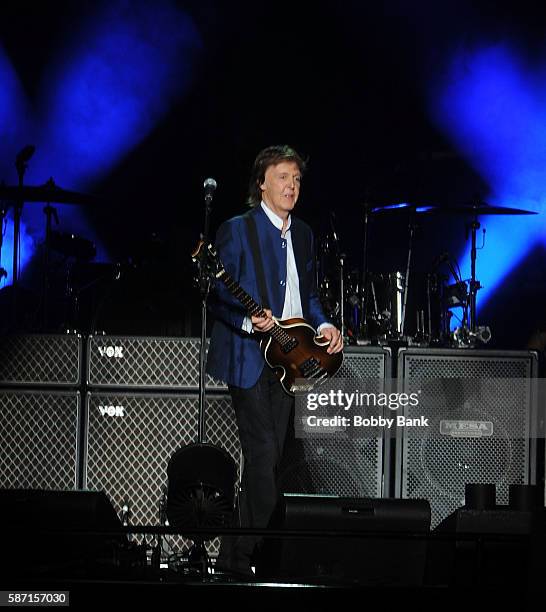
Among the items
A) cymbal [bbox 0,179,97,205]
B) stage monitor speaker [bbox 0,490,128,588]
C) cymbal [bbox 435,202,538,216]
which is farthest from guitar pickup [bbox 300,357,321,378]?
cymbal [bbox 0,179,97,205]

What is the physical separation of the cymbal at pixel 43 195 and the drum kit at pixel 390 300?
7.07 ft

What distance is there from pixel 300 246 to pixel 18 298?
4.19 m

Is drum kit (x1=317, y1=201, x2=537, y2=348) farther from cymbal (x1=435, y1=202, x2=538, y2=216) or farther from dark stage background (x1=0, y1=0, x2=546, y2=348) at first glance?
dark stage background (x1=0, y1=0, x2=546, y2=348)

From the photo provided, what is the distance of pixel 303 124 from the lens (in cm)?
1067

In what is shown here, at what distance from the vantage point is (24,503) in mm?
5227

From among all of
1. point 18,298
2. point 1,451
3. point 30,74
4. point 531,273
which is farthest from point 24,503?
point 531,273

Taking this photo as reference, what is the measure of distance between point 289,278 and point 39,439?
6.19ft

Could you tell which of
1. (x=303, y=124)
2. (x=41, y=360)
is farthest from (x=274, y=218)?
(x=303, y=124)

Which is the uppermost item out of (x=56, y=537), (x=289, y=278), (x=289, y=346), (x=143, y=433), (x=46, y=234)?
(x=46, y=234)

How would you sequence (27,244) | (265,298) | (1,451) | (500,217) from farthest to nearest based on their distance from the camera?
(500,217) → (27,244) → (1,451) → (265,298)

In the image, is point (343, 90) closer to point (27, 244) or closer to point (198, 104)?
point (198, 104)

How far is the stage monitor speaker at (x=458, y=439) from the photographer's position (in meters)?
6.71

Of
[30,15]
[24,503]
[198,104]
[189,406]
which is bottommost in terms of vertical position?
[24,503]

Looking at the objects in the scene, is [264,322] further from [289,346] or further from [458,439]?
[458,439]
